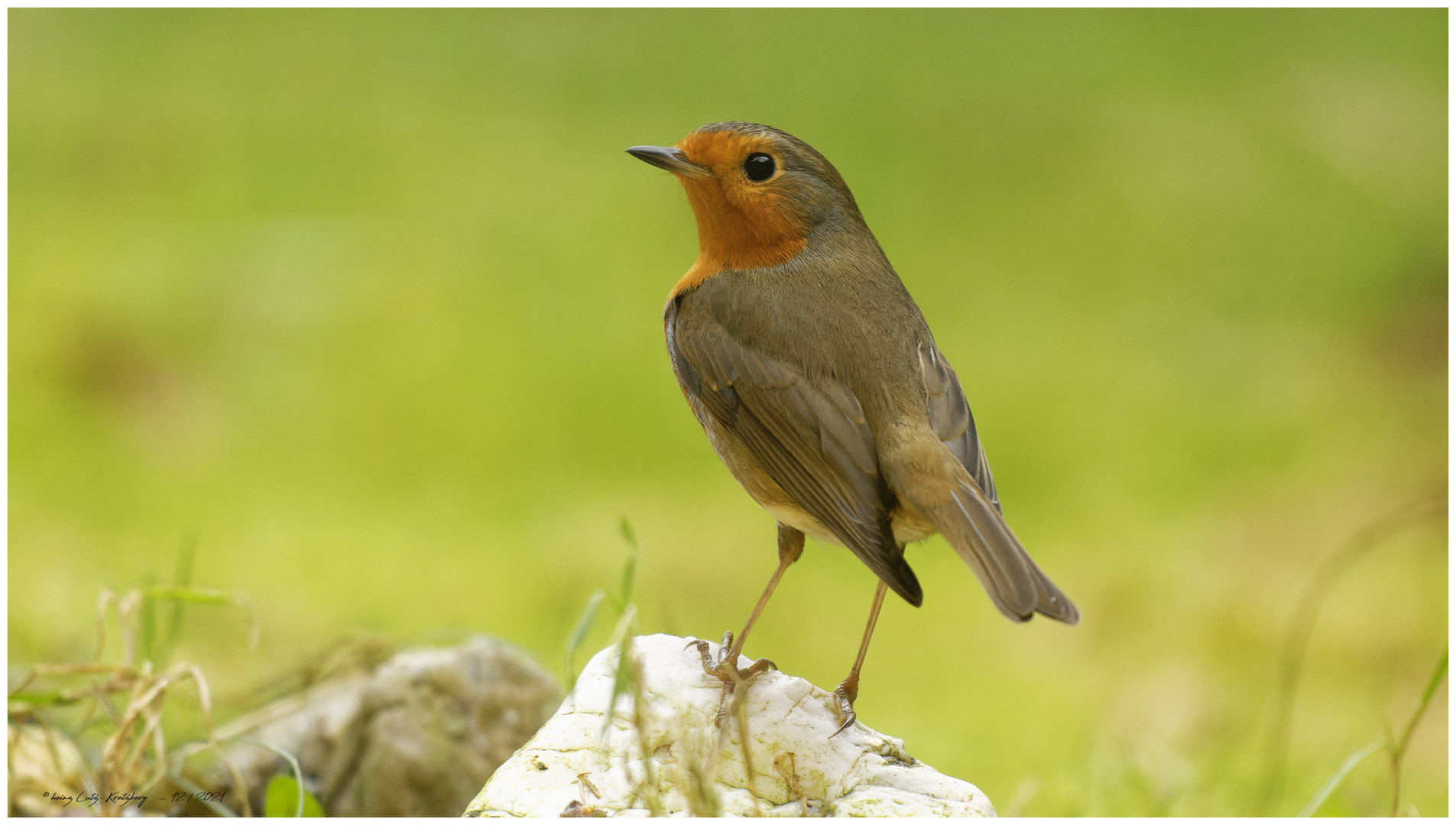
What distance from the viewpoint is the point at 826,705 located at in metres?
2.08

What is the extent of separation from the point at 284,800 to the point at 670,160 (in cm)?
148

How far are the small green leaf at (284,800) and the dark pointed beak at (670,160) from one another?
1417 millimetres

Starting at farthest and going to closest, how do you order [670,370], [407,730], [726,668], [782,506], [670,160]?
[670,370]
[407,730]
[670,160]
[782,506]
[726,668]

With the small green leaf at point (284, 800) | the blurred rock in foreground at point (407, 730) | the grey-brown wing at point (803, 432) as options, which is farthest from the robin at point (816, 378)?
the small green leaf at point (284, 800)

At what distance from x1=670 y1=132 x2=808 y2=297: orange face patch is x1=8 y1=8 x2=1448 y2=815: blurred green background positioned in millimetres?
1289

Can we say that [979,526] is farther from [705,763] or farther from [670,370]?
[670,370]

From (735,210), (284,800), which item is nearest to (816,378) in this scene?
(735,210)

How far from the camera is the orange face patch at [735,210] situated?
7.89ft

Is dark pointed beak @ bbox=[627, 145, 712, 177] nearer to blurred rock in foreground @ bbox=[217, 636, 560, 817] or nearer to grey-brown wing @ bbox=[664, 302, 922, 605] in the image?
grey-brown wing @ bbox=[664, 302, 922, 605]

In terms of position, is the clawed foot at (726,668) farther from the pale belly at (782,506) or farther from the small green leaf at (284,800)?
the small green leaf at (284,800)

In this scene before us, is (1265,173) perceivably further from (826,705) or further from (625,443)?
(826,705)

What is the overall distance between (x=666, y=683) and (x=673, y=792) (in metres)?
0.20

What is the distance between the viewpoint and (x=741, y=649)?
83.6 inches

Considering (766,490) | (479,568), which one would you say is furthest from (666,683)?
(479,568)
